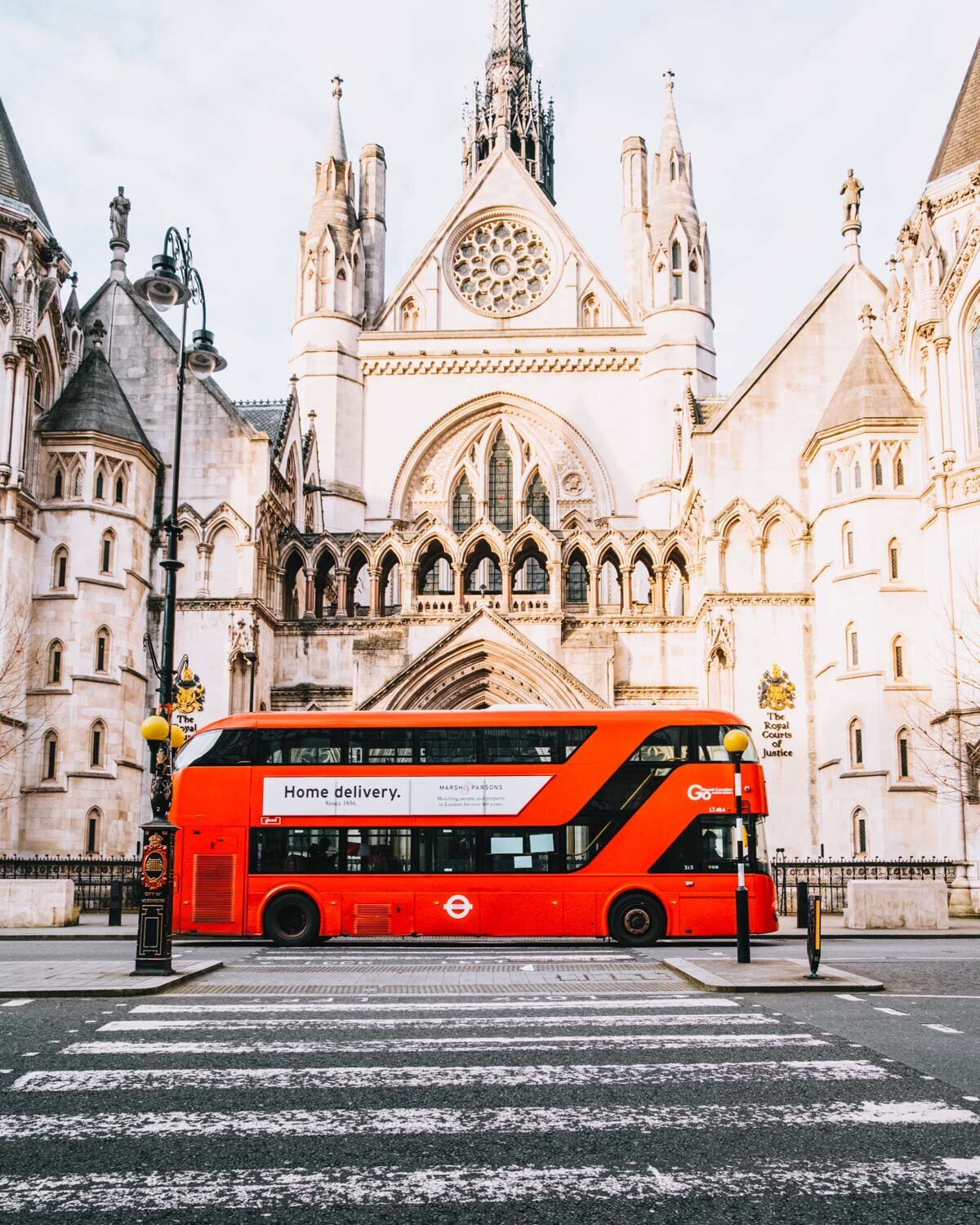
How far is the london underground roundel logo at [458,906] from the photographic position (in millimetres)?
20844

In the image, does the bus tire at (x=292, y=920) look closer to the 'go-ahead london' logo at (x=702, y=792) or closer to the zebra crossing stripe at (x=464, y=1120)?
the 'go-ahead london' logo at (x=702, y=792)

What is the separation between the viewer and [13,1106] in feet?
25.5

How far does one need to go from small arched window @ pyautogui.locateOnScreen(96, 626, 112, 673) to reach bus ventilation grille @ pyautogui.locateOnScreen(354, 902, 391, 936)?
15456 millimetres

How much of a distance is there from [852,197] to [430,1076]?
36054 mm

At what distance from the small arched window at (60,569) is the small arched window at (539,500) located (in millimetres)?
17865

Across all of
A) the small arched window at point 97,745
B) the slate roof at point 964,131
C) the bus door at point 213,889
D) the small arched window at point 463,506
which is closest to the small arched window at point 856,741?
the slate roof at point 964,131

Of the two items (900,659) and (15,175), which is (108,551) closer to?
(15,175)

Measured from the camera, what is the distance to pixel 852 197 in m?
39.2

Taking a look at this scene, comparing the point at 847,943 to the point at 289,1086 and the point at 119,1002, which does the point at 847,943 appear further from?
the point at 289,1086

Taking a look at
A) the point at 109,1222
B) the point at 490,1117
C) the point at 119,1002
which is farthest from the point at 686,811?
the point at 109,1222

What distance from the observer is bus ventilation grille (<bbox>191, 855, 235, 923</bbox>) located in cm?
2109

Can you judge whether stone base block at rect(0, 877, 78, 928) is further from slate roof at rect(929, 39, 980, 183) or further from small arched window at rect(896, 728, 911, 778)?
slate roof at rect(929, 39, 980, 183)

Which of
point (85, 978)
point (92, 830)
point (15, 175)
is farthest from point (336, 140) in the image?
point (85, 978)

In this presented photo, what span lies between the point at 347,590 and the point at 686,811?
19996 millimetres
